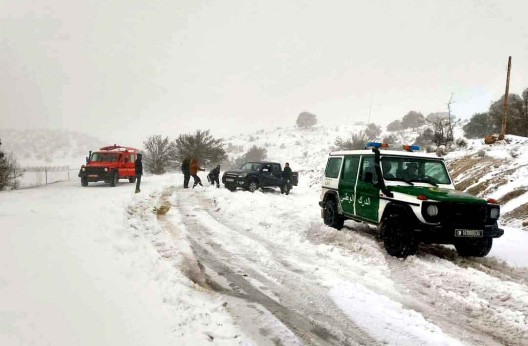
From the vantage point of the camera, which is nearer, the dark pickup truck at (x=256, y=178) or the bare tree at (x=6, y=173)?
the dark pickup truck at (x=256, y=178)

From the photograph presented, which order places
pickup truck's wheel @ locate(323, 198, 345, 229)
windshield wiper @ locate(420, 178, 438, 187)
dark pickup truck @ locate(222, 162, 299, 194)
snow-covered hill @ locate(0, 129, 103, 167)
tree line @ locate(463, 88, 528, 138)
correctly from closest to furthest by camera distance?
windshield wiper @ locate(420, 178, 438, 187) < pickup truck's wheel @ locate(323, 198, 345, 229) < dark pickup truck @ locate(222, 162, 299, 194) < tree line @ locate(463, 88, 528, 138) < snow-covered hill @ locate(0, 129, 103, 167)

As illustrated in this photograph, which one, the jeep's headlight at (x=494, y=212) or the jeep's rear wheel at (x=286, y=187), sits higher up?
the jeep's headlight at (x=494, y=212)

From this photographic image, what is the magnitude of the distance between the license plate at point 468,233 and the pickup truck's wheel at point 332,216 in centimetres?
303

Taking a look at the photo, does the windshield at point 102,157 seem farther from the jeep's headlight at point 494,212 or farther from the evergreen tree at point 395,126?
the evergreen tree at point 395,126

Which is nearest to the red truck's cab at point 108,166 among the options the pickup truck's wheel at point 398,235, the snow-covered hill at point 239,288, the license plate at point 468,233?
the snow-covered hill at point 239,288

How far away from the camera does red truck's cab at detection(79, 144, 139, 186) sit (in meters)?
19.6

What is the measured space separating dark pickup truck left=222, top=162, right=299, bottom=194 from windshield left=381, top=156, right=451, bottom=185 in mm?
10997

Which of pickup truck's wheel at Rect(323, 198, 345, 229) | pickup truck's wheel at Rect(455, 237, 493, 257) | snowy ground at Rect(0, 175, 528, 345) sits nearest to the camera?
snowy ground at Rect(0, 175, 528, 345)

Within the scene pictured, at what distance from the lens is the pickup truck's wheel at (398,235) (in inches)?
249

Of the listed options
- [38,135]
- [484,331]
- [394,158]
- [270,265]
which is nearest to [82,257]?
[270,265]

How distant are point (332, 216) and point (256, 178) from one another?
31.6ft

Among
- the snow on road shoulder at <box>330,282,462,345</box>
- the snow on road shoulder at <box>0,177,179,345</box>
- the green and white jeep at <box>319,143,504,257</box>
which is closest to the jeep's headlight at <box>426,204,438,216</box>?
the green and white jeep at <box>319,143,504,257</box>

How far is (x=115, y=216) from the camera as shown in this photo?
8273 mm

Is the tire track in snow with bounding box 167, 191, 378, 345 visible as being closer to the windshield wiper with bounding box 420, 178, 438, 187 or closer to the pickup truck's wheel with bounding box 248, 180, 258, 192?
the windshield wiper with bounding box 420, 178, 438, 187
